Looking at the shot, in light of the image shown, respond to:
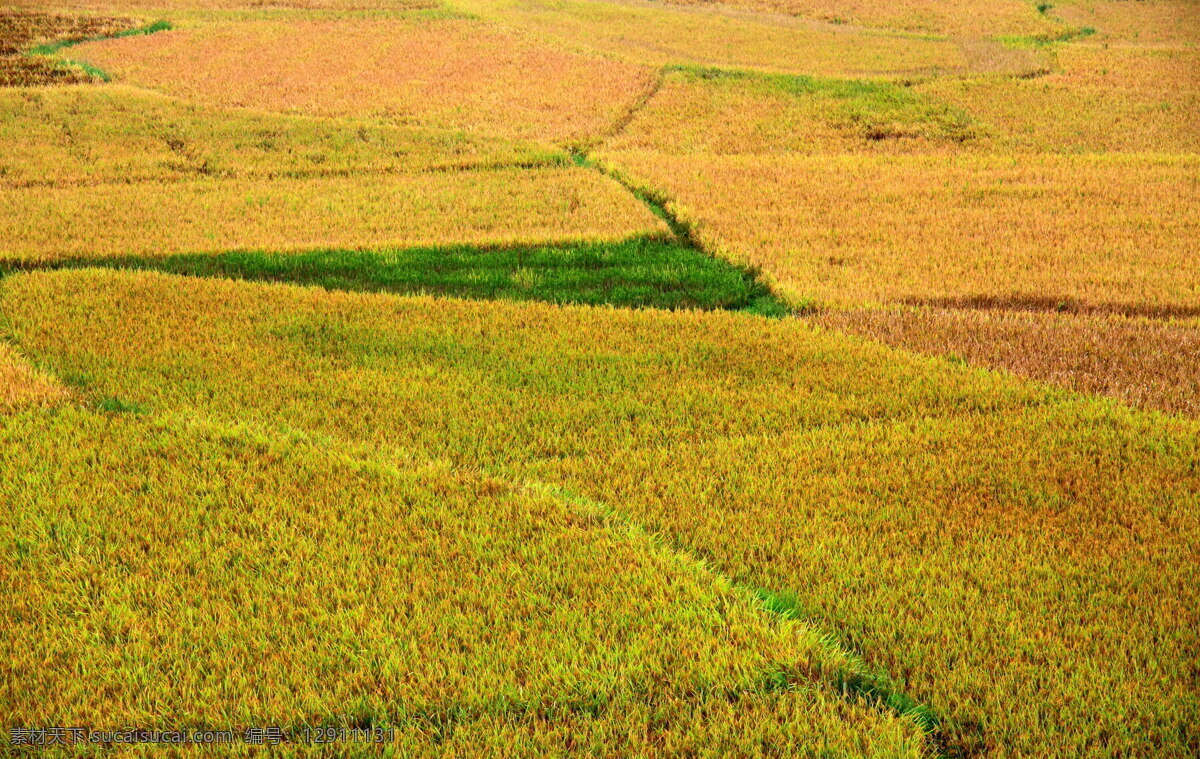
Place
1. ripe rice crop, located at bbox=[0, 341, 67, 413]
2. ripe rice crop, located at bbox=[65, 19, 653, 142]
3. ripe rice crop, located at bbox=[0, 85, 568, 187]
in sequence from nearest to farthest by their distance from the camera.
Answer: ripe rice crop, located at bbox=[0, 341, 67, 413], ripe rice crop, located at bbox=[0, 85, 568, 187], ripe rice crop, located at bbox=[65, 19, 653, 142]

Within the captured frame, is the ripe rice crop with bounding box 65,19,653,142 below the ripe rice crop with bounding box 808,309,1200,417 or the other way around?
the other way around

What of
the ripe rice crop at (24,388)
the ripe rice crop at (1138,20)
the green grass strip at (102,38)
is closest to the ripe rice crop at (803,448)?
the ripe rice crop at (24,388)

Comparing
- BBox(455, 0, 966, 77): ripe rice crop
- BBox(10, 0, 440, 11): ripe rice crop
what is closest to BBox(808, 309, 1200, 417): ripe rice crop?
BBox(455, 0, 966, 77): ripe rice crop

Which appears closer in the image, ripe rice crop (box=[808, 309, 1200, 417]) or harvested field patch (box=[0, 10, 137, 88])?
ripe rice crop (box=[808, 309, 1200, 417])

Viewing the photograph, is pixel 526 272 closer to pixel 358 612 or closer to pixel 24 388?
pixel 24 388

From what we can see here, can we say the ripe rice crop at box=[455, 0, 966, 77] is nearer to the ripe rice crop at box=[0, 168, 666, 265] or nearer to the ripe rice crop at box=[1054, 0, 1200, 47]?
the ripe rice crop at box=[1054, 0, 1200, 47]

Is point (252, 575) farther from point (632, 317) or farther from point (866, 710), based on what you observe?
point (632, 317)

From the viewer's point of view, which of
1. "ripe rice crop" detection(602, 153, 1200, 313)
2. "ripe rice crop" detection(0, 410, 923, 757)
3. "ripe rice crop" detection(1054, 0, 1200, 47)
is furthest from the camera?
"ripe rice crop" detection(1054, 0, 1200, 47)
